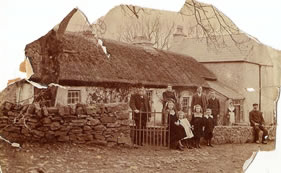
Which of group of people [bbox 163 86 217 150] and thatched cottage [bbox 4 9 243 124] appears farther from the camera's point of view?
group of people [bbox 163 86 217 150]

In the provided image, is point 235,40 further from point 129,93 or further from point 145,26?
point 129,93

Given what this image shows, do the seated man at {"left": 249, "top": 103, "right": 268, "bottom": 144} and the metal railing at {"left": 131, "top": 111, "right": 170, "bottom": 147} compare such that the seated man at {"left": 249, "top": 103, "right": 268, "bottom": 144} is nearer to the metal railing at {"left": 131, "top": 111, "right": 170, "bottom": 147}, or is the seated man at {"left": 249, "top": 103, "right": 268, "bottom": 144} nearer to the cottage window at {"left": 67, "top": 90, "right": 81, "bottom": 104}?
the metal railing at {"left": 131, "top": 111, "right": 170, "bottom": 147}

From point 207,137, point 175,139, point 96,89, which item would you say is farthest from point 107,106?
point 207,137

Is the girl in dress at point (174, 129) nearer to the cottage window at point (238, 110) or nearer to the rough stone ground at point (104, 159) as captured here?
the rough stone ground at point (104, 159)

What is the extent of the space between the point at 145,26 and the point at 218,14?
906 millimetres

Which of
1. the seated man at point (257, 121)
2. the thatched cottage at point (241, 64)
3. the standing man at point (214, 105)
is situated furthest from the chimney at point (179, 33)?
the seated man at point (257, 121)

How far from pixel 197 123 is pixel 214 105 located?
0.86 feet

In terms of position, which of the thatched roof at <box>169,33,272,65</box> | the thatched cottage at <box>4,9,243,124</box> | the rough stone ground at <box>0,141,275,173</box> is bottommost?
the rough stone ground at <box>0,141,275,173</box>

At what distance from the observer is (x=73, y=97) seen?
12.2 ft

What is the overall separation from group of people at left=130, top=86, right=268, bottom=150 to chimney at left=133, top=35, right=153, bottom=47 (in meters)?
0.45

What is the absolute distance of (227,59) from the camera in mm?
4293

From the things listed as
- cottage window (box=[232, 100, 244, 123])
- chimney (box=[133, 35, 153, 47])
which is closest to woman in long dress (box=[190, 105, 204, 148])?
cottage window (box=[232, 100, 244, 123])

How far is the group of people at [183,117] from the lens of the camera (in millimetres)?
3916

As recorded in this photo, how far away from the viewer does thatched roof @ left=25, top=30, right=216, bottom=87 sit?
3697 millimetres
